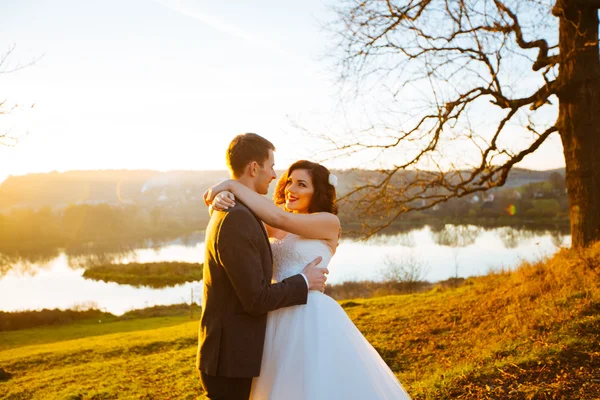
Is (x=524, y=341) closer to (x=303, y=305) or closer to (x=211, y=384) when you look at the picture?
(x=303, y=305)

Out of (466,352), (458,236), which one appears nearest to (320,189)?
(466,352)

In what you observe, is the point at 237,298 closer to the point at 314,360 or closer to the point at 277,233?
the point at 314,360

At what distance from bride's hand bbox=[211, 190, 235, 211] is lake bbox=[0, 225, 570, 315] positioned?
82.2 feet

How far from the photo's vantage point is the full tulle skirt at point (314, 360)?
242cm

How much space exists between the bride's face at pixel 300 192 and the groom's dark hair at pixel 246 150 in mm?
575

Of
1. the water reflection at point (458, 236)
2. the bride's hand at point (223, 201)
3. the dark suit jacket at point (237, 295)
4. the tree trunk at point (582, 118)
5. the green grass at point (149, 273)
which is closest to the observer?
the dark suit jacket at point (237, 295)

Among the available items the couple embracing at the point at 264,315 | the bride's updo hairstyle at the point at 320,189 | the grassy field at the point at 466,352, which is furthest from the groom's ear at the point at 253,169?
the grassy field at the point at 466,352

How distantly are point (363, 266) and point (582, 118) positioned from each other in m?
29.9

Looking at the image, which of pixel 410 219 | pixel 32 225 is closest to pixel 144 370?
pixel 410 219

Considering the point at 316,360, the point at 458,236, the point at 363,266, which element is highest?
the point at 316,360

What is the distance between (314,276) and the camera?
8.47ft

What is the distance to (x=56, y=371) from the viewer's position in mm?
8898

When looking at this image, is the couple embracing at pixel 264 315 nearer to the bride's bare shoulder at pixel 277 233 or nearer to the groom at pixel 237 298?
the groom at pixel 237 298

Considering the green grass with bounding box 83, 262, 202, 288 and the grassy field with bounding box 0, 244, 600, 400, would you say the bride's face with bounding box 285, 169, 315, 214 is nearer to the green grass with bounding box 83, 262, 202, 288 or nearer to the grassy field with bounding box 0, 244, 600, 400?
the grassy field with bounding box 0, 244, 600, 400
